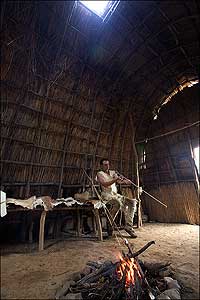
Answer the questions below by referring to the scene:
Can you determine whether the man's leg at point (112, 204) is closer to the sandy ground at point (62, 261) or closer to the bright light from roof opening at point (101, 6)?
the sandy ground at point (62, 261)

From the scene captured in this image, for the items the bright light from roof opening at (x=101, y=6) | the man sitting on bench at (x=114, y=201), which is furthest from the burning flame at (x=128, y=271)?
the bright light from roof opening at (x=101, y=6)

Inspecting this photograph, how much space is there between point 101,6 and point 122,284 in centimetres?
A: 477

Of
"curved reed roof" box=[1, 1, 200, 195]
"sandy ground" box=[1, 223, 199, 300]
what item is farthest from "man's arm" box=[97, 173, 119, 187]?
"sandy ground" box=[1, 223, 199, 300]

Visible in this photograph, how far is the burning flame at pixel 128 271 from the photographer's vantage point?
5.88 ft

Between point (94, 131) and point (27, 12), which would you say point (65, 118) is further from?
point (27, 12)

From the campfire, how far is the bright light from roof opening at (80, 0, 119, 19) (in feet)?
14.7

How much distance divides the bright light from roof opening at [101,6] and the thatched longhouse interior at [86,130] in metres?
0.02

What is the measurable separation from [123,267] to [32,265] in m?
1.44

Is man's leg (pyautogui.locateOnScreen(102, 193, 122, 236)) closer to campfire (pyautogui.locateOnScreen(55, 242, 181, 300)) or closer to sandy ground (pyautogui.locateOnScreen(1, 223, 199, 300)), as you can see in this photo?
sandy ground (pyautogui.locateOnScreen(1, 223, 199, 300))

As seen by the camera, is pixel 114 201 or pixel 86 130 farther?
pixel 86 130

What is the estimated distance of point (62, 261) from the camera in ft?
8.56

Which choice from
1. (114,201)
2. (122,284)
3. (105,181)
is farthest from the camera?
(105,181)

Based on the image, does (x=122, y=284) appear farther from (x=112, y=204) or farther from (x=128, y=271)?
(x=112, y=204)

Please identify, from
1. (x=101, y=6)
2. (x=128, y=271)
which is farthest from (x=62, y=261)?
(x=101, y=6)
